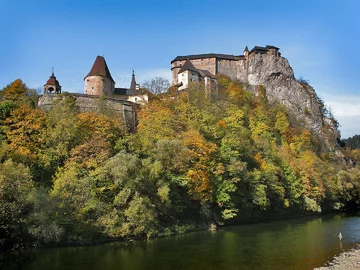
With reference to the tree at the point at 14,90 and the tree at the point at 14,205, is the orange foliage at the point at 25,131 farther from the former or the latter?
the tree at the point at 14,205

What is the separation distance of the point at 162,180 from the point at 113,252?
36.2 feet

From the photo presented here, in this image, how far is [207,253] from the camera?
29125mm

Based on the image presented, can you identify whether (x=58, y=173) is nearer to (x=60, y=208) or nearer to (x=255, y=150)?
(x=60, y=208)

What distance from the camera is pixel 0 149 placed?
1460 inches

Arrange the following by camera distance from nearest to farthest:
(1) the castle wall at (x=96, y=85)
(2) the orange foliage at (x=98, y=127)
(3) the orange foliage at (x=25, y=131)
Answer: (3) the orange foliage at (x=25, y=131), (2) the orange foliage at (x=98, y=127), (1) the castle wall at (x=96, y=85)

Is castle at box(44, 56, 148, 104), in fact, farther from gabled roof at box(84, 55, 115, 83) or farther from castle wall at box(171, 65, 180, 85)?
castle wall at box(171, 65, 180, 85)

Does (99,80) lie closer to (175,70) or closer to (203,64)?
(175,70)

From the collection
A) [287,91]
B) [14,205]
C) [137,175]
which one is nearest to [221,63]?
[287,91]

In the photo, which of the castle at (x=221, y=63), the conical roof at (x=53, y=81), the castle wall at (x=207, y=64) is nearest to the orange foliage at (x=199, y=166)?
the conical roof at (x=53, y=81)

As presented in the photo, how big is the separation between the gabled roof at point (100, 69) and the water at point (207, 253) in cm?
3951

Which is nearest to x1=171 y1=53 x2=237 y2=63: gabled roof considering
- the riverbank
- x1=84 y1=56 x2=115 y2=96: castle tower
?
x1=84 y1=56 x2=115 y2=96: castle tower

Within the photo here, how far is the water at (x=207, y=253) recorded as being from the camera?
25359 millimetres

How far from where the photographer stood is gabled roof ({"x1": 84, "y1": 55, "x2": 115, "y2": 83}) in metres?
67.4

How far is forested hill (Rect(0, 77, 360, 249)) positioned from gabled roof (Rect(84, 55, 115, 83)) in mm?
11234
